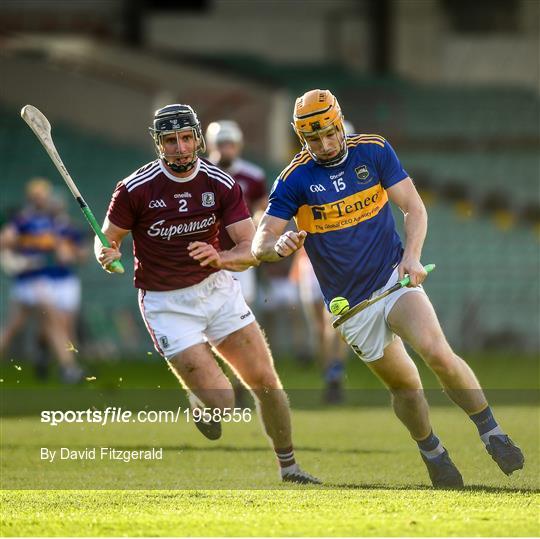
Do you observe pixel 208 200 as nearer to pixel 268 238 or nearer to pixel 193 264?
pixel 193 264

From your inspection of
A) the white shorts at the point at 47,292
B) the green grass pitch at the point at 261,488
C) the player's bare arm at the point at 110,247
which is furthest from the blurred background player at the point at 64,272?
the player's bare arm at the point at 110,247

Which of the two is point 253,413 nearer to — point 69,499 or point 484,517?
point 69,499

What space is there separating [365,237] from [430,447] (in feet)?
4.07

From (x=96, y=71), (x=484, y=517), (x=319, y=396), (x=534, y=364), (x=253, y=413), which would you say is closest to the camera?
(x=484, y=517)

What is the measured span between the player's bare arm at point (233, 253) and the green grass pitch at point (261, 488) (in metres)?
Result: 1.27

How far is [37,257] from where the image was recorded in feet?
53.7

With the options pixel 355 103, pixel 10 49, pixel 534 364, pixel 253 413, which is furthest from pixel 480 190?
pixel 253 413

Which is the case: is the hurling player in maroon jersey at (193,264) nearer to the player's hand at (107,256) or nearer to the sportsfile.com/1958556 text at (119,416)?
the player's hand at (107,256)

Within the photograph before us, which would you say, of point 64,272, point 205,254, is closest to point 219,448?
point 205,254

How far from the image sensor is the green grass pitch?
622 cm

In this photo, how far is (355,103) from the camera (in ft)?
84.8

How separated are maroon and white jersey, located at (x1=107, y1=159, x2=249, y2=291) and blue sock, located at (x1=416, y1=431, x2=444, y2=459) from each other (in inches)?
64.8

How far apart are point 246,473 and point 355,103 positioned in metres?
17.9

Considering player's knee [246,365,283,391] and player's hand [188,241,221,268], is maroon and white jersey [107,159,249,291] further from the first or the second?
player's knee [246,365,283,391]
